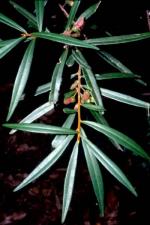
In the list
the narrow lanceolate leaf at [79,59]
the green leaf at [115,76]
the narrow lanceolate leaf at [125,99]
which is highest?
the narrow lanceolate leaf at [79,59]

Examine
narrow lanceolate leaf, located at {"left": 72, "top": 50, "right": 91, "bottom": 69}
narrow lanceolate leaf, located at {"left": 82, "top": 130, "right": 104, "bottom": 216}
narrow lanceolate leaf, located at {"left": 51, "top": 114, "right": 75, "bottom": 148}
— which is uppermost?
narrow lanceolate leaf, located at {"left": 72, "top": 50, "right": 91, "bottom": 69}

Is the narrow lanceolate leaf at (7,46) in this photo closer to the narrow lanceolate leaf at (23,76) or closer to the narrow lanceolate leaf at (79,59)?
the narrow lanceolate leaf at (23,76)

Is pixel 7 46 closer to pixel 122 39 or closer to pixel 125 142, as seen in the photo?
pixel 122 39

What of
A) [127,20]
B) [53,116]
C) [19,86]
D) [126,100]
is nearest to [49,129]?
[19,86]

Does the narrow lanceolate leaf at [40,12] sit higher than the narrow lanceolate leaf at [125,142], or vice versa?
the narrow lanceolate leaf at [40,12]

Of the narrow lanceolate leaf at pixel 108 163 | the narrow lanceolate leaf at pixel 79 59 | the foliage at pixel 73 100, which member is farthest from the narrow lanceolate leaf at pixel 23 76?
the narrow lanceolate leaf at pixel 108 163

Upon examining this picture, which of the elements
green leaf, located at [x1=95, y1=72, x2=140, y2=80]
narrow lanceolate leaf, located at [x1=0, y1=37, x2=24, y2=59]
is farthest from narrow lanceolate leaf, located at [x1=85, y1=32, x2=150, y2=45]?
narrow lanceolate leaf, located at [x1=0, y1=37, x2=24, y2=59]

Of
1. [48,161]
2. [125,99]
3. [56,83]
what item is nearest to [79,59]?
[56,83]

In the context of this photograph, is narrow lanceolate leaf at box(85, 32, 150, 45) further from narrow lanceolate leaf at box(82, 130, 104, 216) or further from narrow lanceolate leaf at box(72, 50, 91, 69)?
narrow lanceolate leaf at box(82, 130, 104, 216)

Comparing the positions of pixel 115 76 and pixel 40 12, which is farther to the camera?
pixel 115 76

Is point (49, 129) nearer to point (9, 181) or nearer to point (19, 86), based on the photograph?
point (19, 86)

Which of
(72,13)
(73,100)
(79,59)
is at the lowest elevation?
(73,100)
